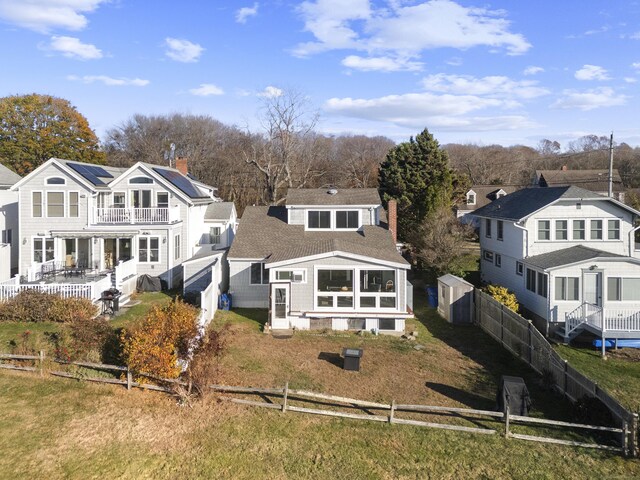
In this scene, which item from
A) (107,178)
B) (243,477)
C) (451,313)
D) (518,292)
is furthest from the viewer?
(107,178)

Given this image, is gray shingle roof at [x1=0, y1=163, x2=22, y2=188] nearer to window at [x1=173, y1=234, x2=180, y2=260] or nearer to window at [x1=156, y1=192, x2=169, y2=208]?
window at [x1=156, y1=192, x2=169, y2=208]

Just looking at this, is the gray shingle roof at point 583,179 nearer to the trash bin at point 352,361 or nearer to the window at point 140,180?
the window at point 140,180

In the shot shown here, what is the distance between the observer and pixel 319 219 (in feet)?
90.5

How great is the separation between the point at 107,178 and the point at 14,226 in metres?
7.16

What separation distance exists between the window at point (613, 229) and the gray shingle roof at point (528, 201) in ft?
5.34

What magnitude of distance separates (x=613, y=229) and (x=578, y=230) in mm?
1767

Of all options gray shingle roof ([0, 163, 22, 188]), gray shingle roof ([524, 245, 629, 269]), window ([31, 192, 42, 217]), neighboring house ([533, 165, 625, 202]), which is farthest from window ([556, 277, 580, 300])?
neighboring house ([533, 165, 625, 202])

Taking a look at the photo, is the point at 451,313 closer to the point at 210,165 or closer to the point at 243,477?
the point at 243,477

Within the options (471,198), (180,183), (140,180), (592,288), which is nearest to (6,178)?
(140,180)

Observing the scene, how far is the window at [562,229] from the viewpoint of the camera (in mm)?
24062

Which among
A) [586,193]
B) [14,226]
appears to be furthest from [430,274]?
[14,226]

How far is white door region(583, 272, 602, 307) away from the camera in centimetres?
2092

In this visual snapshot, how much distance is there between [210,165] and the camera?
61844 millimetres

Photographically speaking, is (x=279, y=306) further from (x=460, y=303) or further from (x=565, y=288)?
(x=565, y=288)
